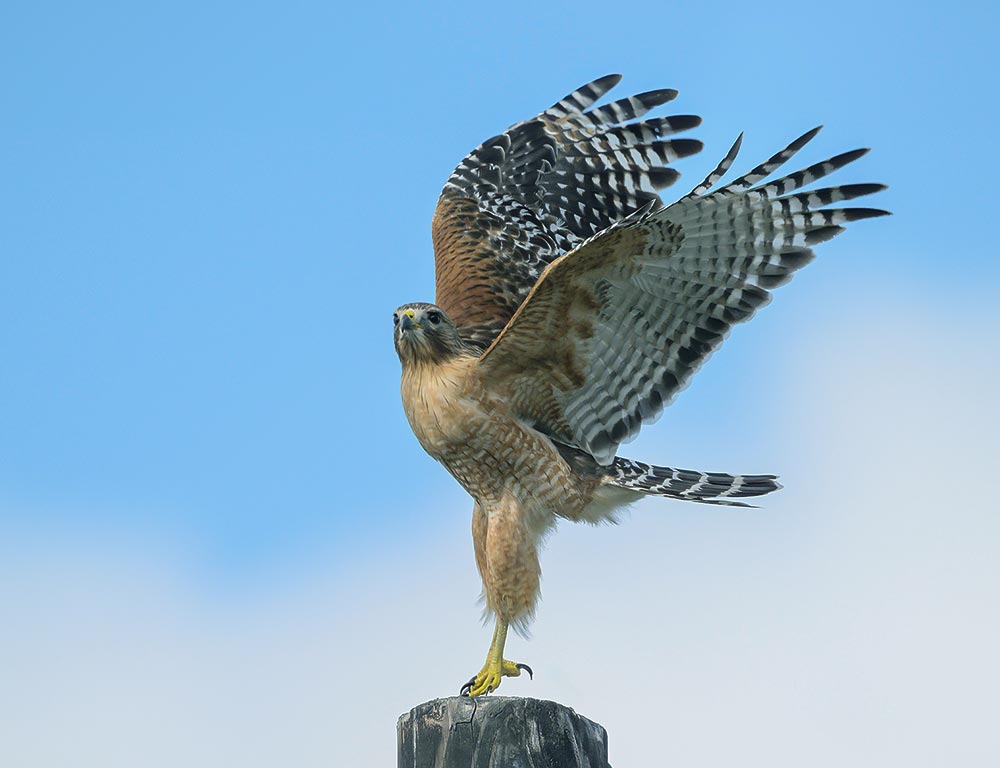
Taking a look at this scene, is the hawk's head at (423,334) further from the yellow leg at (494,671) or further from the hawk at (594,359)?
the yellow leg at (494,671)

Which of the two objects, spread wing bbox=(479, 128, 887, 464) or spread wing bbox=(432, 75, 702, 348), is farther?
spread wing bbox=(432, 75, 702, 348)

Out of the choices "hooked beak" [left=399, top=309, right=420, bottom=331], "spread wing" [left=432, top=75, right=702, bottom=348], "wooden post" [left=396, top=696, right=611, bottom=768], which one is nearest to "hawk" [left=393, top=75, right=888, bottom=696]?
"hooked beak" [left=399, top=309, right=420, bottom=331]

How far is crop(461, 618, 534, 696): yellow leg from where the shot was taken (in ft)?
20.1

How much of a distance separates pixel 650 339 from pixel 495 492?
3.49ft

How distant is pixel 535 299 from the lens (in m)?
6.25

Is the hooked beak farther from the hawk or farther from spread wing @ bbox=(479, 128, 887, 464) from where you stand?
spread wing @ bbox=(479, 128, 887, 464)

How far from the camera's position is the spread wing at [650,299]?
616 centimetres

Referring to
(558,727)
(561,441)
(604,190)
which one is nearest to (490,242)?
(604,190)

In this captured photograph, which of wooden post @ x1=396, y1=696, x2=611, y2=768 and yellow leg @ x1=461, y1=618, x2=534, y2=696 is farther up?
yellow leg @ x1=461, y1=618, x2=534, y2=696

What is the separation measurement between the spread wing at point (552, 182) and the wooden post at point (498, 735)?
3.43 meters

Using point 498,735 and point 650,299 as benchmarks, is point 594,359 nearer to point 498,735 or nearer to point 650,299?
point 650,299

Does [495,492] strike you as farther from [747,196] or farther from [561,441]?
[747,196]

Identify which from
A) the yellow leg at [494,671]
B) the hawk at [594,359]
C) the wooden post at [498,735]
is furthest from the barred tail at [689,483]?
the wooden post at [498,735]

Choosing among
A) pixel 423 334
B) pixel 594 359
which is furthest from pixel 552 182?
pixel 423 334
